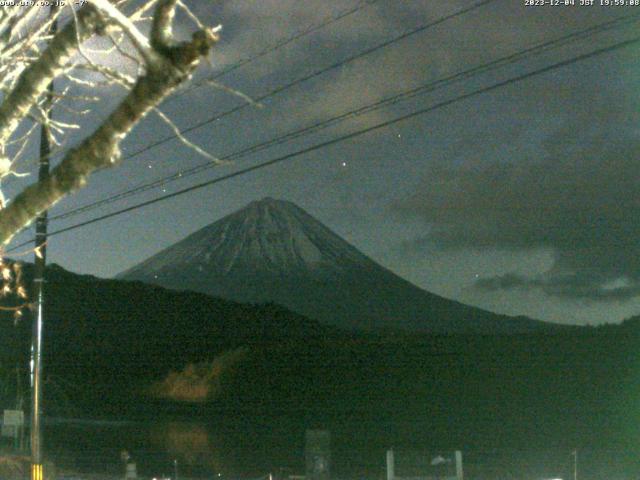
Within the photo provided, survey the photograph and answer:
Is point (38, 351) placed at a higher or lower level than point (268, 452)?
higher

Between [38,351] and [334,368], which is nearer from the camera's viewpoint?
[38,351]

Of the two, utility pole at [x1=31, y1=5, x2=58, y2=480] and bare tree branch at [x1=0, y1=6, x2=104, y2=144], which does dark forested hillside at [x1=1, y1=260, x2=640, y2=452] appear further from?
bare tree branch at [x1=0, y1=6, x2=104, y2=144]

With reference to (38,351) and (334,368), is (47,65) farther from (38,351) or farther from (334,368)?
(334,368)

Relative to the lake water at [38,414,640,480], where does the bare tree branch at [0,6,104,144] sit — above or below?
above

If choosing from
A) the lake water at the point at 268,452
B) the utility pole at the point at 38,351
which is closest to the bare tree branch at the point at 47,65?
the utility pole at the point at 38,351

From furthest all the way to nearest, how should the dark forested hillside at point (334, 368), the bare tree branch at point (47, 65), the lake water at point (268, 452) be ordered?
the dark forested hillside at point (334, 368) → the lake water at point (268, 452) → the bare tree branch at point (47, 65)

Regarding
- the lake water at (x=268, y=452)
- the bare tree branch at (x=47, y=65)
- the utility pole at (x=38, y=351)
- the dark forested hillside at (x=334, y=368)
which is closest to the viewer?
the bare tree branch at (x=47, y=65)

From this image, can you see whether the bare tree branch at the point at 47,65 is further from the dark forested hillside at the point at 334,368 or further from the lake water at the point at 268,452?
the dark forested hillside at the point at 334,368

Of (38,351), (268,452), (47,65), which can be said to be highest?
(47,65)

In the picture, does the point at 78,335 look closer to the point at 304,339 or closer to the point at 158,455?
the point at 304,339

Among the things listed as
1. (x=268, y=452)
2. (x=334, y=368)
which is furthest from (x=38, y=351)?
(x=334, y=368)

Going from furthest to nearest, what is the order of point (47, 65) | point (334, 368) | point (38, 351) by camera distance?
point (334, 368)
point (38, 351)
point (47, 65)

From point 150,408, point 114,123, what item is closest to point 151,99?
point 114,123

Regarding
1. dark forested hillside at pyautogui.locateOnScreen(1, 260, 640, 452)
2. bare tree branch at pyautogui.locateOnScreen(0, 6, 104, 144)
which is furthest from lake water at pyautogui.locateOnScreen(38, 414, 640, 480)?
bare tree branch at pyautogui.locateOnScreen(0, 6, 104, 144)
